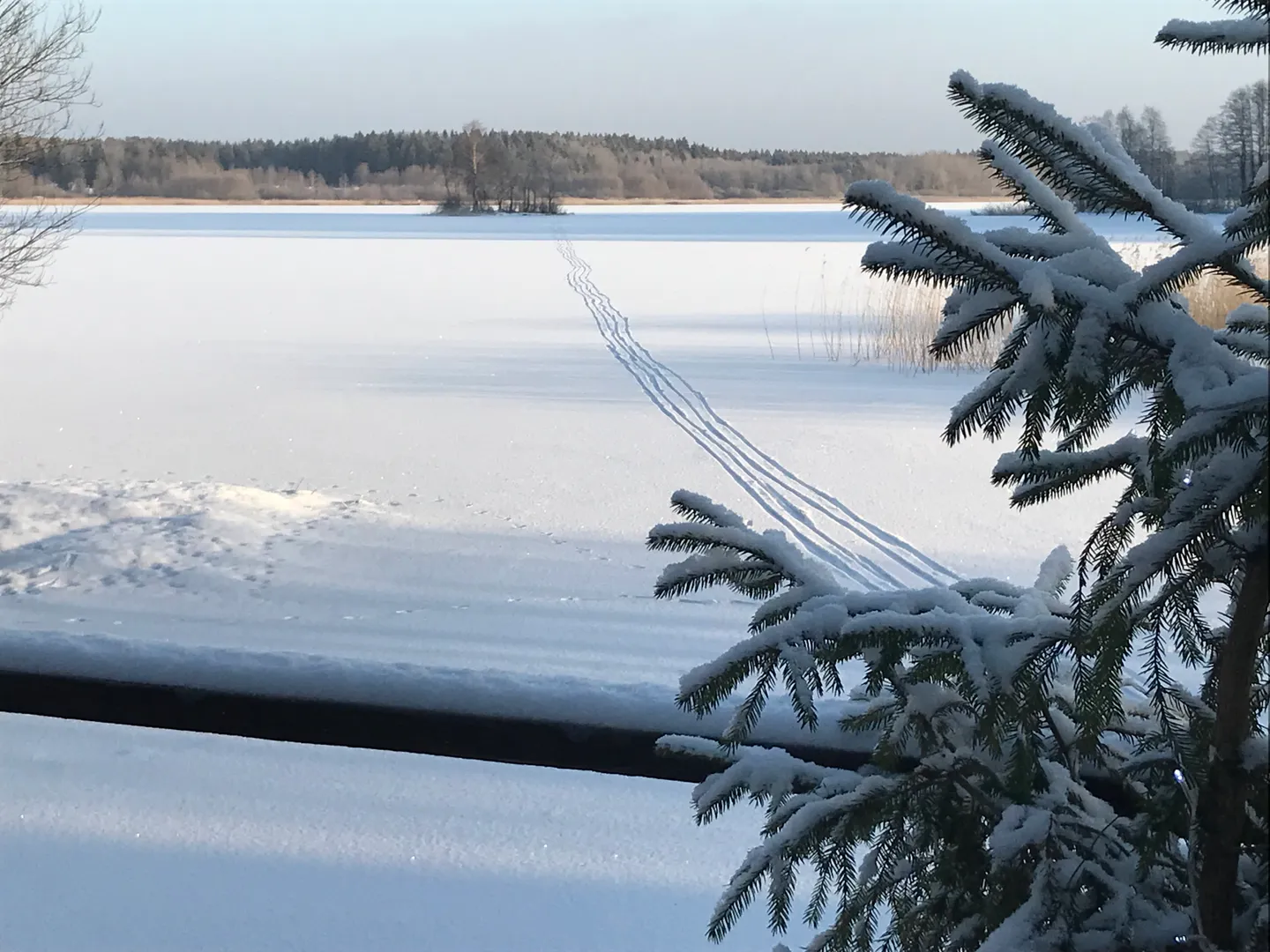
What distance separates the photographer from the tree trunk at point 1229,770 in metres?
0.74

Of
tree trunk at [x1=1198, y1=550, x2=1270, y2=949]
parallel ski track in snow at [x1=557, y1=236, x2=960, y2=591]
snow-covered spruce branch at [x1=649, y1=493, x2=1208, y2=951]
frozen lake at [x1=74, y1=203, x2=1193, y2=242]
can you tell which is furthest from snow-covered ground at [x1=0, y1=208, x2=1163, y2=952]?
frozen lake at [x1=74, y1=203, x2=1193, y2=242]

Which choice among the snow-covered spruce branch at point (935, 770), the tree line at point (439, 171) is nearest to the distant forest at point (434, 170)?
the tree line at point (439, 171)

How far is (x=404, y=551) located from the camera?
5.80 m

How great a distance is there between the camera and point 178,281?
808 inches

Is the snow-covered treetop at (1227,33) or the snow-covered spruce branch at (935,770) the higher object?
the snow-covered treetop at (1227,33)

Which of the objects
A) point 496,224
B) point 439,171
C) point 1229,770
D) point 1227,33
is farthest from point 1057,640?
point 439,171

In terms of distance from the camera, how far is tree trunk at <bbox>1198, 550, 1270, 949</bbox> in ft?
2.42

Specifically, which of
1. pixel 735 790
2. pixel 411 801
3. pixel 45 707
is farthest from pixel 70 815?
pixel 735 790

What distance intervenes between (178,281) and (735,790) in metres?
21.5

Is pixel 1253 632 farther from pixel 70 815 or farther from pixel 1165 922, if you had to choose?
pixel 70 815

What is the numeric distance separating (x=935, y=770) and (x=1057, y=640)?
0.61 ft

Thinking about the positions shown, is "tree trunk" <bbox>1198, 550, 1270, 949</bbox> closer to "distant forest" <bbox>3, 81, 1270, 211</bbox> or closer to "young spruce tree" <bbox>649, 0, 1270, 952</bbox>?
"young spruce tree" <bbox>649, 0, 1270, 952</bbox>

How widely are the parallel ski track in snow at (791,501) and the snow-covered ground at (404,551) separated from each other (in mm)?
42

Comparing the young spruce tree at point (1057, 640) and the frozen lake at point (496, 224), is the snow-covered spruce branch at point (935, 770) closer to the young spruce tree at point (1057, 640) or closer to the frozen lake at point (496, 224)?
the young spruce tree at point (1057, 640)
